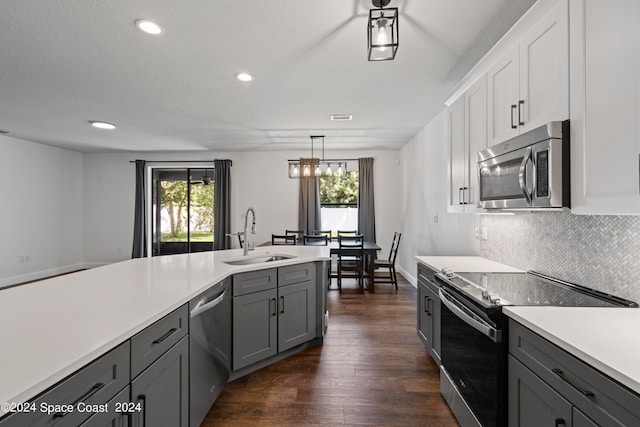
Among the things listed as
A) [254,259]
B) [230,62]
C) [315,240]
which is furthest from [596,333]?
[315,240]

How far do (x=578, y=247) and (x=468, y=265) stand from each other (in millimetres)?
803

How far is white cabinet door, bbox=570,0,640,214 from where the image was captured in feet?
3.54

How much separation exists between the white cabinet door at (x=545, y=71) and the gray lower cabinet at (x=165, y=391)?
86.0 inches

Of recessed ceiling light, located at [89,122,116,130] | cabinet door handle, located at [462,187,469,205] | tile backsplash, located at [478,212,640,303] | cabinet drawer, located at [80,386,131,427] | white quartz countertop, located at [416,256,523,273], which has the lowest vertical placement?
cabinet drawer, located at [80,386,131,427]

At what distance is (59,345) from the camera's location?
942 millimetres

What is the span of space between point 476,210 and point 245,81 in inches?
97.0

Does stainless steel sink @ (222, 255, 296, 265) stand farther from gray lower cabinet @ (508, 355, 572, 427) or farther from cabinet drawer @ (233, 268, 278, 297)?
gray lower cabinet @ (508, 355, 572, 427)

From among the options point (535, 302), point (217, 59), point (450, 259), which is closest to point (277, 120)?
point (217, 59)

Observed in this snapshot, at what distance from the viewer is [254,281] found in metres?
2.34

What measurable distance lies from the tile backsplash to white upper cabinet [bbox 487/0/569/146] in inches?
24.8

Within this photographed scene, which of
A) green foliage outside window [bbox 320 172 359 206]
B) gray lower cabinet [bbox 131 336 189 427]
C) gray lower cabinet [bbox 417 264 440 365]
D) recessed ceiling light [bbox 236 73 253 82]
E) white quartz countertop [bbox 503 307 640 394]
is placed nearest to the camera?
white quartz countertop [bbox 503 307 640 394]

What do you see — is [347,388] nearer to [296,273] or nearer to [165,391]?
[296,273]

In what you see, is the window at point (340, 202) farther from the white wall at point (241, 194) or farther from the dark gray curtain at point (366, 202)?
the white wall at point (241, 194)

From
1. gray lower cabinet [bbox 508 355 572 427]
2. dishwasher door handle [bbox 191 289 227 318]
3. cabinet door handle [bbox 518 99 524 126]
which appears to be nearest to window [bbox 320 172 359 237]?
dishwasher door handle [bbox 191 289 227 318]
